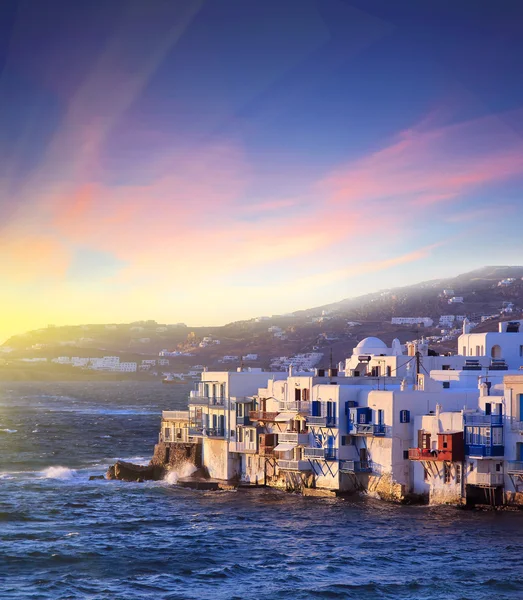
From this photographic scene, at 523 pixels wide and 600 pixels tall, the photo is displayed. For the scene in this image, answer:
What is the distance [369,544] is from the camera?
169ft

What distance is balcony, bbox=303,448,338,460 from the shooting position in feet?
207

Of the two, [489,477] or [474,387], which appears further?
[474,387]

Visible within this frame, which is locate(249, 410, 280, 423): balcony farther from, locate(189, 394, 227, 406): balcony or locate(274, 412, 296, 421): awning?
locate(189, 394, 227, 406): balcony

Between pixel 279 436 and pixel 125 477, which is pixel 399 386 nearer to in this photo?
pixel 279 436

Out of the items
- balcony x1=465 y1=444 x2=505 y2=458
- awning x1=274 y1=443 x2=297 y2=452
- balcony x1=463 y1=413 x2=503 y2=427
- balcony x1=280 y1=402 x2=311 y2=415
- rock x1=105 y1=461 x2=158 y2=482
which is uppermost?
balcony x1=280 y1=402 x2=311 y2=415

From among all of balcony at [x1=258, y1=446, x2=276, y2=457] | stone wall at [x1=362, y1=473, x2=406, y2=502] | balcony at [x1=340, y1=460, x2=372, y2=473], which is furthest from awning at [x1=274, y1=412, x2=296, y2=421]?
stone wall at [x1=362, y1=473, x2=406, y2=502]

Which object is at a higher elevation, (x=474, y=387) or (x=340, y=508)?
(x=474, y=387)

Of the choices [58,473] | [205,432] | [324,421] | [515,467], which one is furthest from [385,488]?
[58,473]

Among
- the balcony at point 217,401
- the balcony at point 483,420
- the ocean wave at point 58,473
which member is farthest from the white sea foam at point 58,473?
the balcony at point 483,420

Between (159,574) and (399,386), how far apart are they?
24413mm

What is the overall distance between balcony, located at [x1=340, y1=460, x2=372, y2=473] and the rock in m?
16.3

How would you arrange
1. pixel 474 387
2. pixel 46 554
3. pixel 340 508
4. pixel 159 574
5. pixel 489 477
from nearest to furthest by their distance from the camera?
pixel 159 574 < pixel 46 554 < pixel 489 477 < pixel 340 508 < pixel 474 387

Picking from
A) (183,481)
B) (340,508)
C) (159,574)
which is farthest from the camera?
(183,481)

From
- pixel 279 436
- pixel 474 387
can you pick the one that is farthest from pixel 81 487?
pixel 474 387
